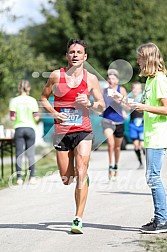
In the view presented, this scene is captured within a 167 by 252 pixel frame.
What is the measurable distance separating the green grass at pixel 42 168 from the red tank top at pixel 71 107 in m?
5.44

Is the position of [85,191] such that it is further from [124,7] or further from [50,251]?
[124,7]

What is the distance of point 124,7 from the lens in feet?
144

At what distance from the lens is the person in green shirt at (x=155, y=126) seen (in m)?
8.52

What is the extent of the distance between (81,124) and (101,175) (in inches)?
300

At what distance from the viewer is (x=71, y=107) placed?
8789 mm

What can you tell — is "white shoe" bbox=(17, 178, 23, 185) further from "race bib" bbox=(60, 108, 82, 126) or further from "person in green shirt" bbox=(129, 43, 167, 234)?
"person in green shirt" bbox=(129, 43, 167, 234)

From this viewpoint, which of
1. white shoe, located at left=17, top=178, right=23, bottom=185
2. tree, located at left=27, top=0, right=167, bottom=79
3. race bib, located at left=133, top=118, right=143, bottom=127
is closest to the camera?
white shoe, located at left=17, top=178, right=23, bottom=185

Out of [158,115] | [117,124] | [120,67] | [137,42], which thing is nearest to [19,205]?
[158,115]

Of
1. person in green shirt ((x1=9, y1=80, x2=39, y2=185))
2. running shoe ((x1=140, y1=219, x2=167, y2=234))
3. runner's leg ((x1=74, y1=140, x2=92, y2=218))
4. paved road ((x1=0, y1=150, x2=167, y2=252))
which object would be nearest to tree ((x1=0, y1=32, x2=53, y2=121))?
person in green shirt ((x1=9, y1=80, x2=39, y2=185))

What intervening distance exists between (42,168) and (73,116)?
10145mm

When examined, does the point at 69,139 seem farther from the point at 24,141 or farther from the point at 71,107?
the point at 24,141

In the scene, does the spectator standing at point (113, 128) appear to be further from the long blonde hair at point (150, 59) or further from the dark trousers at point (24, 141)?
the long blonde hair at point (150, 59)

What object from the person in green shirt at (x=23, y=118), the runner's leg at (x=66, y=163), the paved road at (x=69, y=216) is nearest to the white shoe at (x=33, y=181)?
the person in green shirt at (x=23, y=118)

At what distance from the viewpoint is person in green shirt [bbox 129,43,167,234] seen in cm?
852
